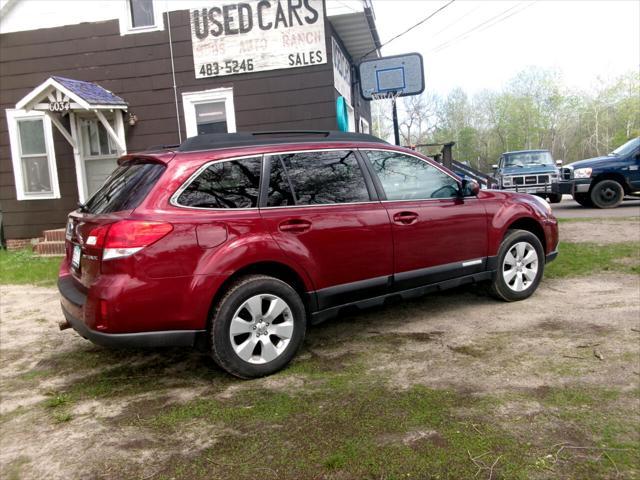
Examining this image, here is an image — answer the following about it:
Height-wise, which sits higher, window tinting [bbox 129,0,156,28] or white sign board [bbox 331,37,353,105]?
window tinting [bbox 129,0,156,28]

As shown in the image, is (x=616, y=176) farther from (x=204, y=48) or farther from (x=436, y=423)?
(x=436, y=423)

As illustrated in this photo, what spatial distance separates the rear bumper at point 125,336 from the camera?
10.9 feet

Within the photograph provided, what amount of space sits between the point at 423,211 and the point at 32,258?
26.4ft

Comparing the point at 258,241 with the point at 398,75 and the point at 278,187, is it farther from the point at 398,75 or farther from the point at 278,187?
the point at 398,75

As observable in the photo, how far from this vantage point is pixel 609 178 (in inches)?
531

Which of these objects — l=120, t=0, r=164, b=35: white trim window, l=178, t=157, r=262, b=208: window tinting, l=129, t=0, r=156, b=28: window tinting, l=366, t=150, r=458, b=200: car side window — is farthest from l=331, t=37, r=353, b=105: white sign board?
l=178, t=157, r=262, b=208: window tinting

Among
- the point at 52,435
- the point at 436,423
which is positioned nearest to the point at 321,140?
the point at 436,423

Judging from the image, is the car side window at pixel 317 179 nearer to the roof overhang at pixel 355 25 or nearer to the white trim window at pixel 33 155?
the roof overhang at pixel 355 25

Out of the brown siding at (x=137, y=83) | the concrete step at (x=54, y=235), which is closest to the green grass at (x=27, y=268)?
the concrete step at (x=54, y=235)

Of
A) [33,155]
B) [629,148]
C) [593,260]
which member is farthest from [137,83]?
[629,148]

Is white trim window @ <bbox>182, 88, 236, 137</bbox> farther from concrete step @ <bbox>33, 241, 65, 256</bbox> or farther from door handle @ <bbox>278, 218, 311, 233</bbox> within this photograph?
door handle @ <bbox>278, 218, 311, 233</bbox>

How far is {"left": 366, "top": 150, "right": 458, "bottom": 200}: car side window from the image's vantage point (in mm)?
4477

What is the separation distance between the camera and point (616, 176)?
13422mm

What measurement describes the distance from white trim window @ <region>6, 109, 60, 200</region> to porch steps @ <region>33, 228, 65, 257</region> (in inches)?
41.1
